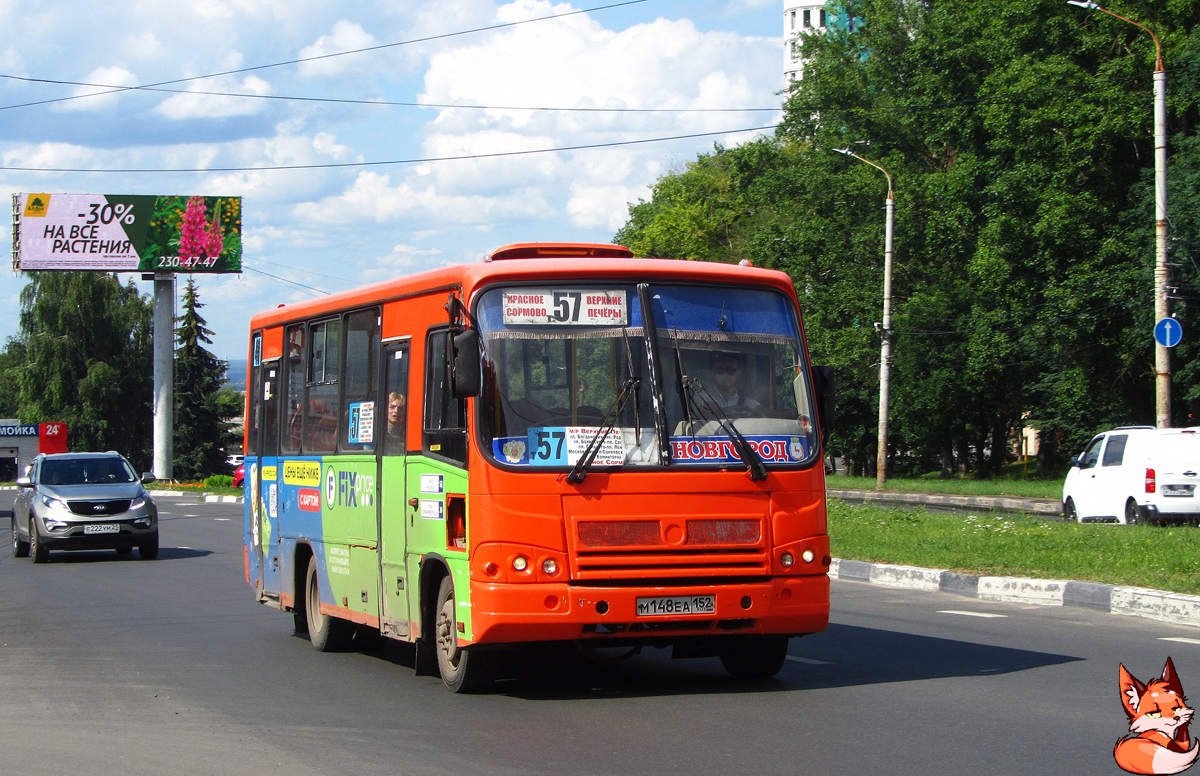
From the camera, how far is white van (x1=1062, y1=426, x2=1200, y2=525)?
2056 centimetres

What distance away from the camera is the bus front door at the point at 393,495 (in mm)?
9234

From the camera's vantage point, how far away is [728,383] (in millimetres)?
8453

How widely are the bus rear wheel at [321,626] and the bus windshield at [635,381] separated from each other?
3.72m

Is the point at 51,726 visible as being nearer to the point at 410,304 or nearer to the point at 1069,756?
the point at 410,304

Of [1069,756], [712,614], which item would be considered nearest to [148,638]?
[712,614]

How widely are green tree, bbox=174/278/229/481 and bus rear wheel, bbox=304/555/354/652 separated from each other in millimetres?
82168

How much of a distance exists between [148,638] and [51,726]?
4163 millimetres

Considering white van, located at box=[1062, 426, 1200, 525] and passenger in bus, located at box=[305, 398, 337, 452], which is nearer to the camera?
passenger in bus, located at box=[305, 398, 337, 452]

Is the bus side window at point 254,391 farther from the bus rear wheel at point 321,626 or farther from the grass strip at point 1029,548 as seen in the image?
the grass strip at point 1029,548

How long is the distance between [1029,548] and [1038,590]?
2.46 metres

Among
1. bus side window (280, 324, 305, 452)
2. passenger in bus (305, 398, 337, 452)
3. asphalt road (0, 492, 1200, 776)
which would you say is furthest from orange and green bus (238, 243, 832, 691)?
bus side window (280, 324, 305, 452)

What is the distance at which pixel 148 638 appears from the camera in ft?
39.2

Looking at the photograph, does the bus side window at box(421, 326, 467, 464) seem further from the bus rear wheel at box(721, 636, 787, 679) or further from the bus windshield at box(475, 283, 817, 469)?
the bus rear wheel at box(721, 636, 787, 679)

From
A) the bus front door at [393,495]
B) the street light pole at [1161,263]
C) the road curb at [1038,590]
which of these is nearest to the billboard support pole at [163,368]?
the street light pole at [1161,263]
